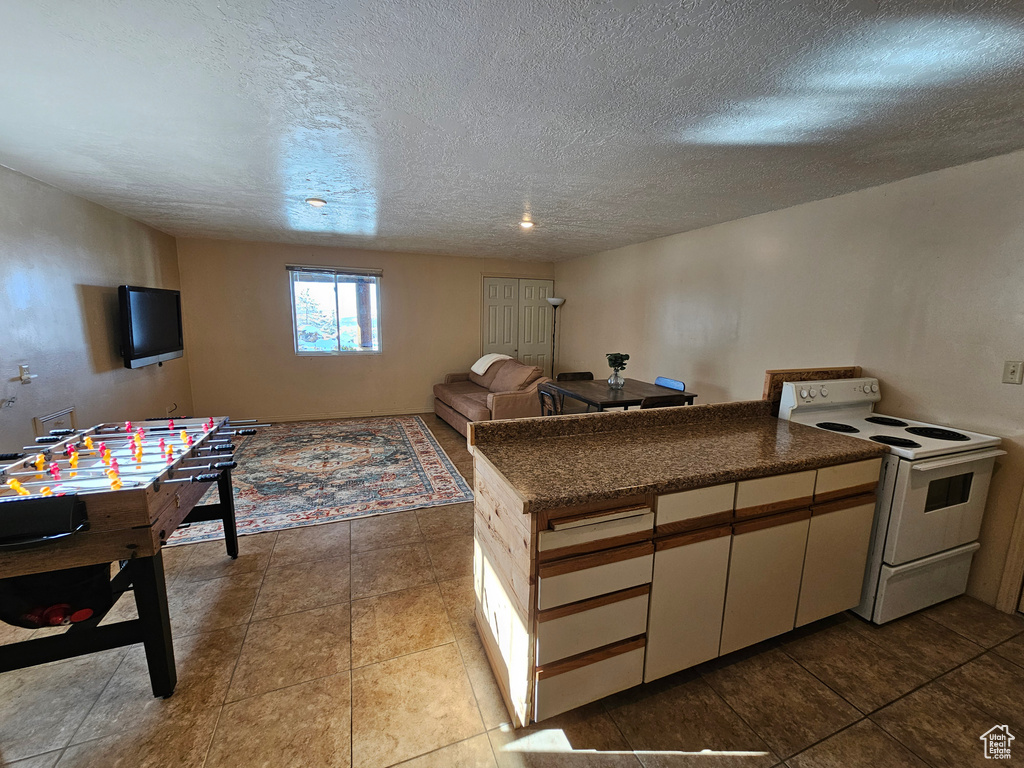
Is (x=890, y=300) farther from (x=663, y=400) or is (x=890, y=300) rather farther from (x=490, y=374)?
(x=490, y=374)

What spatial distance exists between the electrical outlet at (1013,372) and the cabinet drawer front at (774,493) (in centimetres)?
132

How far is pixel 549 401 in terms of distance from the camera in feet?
16.1

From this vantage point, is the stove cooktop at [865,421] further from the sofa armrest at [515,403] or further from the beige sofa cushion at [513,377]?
the beige sofa cushion at [513,377]

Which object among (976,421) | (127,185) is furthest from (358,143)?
(976,421)

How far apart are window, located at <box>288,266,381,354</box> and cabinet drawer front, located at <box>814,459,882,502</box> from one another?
5.22 metres

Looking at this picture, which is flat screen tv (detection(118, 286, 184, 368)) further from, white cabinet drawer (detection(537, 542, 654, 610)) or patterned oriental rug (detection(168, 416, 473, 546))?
white cabinet drawer (detection(537, 542, 654, 610))

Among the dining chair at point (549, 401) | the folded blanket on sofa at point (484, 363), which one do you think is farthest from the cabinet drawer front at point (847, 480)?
the folded blanket on sofa at point (484, 363)

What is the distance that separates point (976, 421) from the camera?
2.19 metres

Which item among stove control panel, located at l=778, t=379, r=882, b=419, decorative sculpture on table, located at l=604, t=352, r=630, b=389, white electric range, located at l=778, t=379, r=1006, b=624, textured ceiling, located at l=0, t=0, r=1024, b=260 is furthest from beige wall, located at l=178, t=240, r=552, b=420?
white electric range, located at l=778, t=379, r=1006, b=624

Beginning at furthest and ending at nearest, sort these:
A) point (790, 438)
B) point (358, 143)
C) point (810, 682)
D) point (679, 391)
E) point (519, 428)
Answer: point (679, 391) → point (358, 143) → point (790, 438) → point (519, 428) → point (810, 682)

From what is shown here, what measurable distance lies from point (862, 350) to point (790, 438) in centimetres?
129

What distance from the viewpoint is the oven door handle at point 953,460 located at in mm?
1829

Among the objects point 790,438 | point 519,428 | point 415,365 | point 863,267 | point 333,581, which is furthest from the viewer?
point 415,365

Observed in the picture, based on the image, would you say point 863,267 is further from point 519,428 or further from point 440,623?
point 440,623
